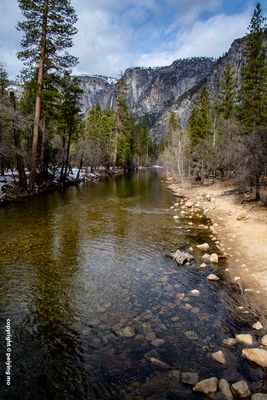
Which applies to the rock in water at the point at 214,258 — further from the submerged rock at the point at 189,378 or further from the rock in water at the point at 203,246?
the submerged rock at the point at 189,378

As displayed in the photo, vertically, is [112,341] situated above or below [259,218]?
below

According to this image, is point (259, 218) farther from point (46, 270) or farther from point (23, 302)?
point (23, 302)

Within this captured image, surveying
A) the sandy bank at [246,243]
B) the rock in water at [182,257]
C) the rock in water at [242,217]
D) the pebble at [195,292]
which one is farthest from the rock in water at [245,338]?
the rock in water at [242,217]

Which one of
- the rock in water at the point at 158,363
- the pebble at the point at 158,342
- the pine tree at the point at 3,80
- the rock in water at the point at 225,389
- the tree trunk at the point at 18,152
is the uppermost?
the pine tree at the point at 3,80

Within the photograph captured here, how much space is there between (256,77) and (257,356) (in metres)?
33.4

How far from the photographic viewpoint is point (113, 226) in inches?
669

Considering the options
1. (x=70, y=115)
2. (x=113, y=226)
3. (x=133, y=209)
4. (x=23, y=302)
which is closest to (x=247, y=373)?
(x=23, y=302)

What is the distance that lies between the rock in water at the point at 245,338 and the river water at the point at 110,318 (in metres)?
0.19

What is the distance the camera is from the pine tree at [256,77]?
3189 centimetres

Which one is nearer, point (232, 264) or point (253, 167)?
point (232, 264)

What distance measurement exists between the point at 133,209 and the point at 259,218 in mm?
9355

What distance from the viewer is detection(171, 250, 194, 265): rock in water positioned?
11188mm

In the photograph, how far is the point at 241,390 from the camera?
479cm

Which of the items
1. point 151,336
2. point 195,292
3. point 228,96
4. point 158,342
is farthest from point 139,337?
point 228,96
